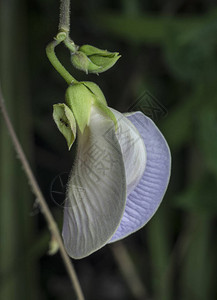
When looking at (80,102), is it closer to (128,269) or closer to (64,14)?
(64,14)

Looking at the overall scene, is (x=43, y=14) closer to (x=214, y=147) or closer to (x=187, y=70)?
(x=187, y=70)

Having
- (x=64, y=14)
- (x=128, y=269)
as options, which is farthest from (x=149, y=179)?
(x=128, y=269)

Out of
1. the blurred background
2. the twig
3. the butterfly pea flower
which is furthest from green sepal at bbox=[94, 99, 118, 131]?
the twig

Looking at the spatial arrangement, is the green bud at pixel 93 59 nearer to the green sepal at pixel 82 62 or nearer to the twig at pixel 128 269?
the green sepal at pixel 82 62

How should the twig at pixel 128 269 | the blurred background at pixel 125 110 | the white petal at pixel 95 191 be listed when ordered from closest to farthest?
1. the white petal at pixel 95 191
2. the blurred background at pixel 125 110
3. the twig at pixel 128 269

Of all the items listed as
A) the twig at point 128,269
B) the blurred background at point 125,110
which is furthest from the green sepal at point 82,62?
the twig at point 128,269

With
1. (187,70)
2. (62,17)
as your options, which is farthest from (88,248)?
(187,70)

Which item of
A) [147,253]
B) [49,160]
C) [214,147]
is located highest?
[214,147]
